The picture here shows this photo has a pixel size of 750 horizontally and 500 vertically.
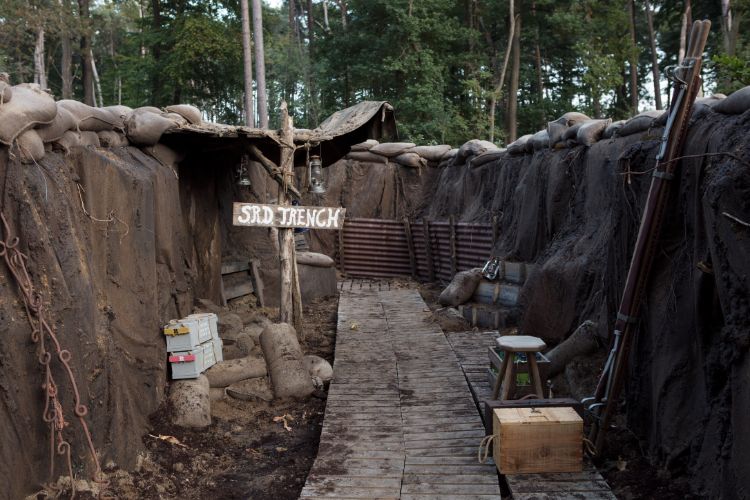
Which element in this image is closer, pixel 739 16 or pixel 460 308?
pixel 460 308

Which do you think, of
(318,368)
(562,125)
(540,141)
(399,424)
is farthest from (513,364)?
(540,141)

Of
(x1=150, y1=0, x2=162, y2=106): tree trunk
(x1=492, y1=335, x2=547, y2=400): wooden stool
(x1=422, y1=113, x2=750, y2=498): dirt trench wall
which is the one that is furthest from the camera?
(x1=150, y1=0, x2=162, y2=106): tree trunk

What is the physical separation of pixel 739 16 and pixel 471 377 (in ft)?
59.4

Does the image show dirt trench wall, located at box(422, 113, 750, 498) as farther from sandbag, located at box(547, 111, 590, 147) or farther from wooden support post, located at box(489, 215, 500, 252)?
wooden support post, located at box(489, 215, 500, 252)

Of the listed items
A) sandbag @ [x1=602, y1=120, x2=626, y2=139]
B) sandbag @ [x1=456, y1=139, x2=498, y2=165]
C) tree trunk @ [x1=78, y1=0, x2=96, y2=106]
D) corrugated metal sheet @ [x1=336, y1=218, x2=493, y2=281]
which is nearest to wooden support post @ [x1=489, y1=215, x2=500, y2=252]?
corrugated metal sheet @ [x1=336, y1=218, x2=493, y2=281]

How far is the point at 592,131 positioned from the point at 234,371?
5477mm

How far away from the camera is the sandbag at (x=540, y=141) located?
10.8 metres

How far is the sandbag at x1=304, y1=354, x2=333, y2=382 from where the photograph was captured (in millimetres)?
8413

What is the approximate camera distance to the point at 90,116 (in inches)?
237

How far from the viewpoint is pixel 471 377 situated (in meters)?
8.09

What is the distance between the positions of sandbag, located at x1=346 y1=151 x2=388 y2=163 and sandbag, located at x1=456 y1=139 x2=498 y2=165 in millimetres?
3189

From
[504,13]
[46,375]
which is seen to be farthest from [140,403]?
[504,13]

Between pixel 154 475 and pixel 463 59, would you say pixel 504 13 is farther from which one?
pixel 154 475

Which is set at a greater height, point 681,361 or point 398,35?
point 398,35
